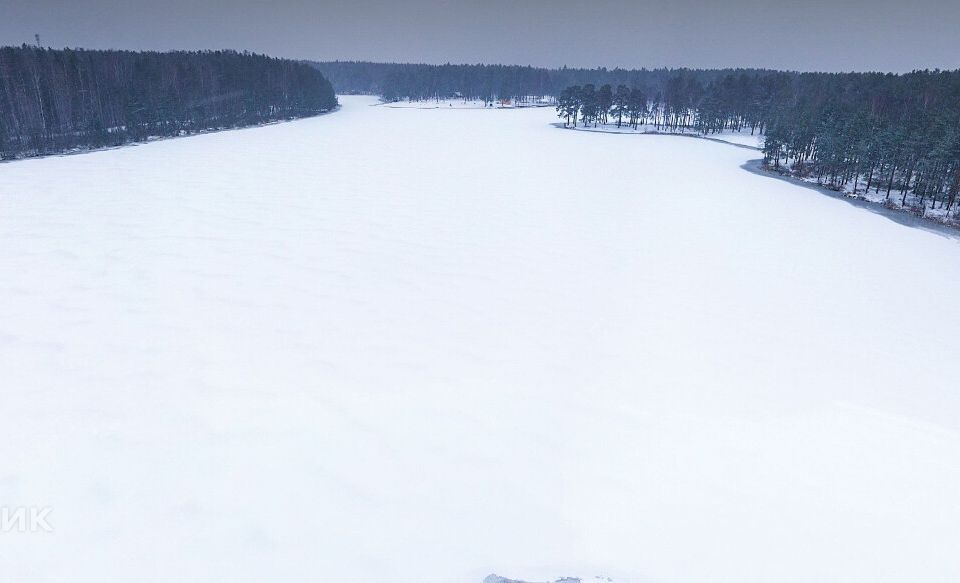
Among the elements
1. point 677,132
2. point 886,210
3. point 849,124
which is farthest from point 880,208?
point 677,132

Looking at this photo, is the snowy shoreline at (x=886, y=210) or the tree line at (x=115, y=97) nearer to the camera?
the snowy shoreline at (x=886, y=210)

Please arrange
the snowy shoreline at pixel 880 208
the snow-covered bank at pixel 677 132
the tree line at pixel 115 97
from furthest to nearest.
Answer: the snow-covered bank at pixel 677 132, the tree line at pixel 115 97, the snowy shoreline at pixel 880 208

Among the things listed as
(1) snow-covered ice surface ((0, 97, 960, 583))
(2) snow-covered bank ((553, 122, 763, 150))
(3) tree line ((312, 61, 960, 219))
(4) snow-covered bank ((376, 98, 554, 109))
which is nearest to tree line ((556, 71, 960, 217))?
(3) tree line ((312, 61, 960, 219))

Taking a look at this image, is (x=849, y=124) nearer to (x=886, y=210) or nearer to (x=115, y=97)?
(x=886, y=210)

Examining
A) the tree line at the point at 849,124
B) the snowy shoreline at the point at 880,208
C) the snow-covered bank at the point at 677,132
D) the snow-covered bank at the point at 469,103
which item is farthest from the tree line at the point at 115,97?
the snowy shoreline at the point at 880,208

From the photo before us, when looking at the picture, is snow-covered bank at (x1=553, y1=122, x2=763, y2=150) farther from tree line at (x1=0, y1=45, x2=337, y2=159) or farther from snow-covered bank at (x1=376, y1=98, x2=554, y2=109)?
snow-covered bank at (x1=376, y1=98, x2=554, y2=109)

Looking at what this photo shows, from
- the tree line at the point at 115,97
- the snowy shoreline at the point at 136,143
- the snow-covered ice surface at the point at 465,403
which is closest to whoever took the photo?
the snow-covered ice surface at the point at 465,403

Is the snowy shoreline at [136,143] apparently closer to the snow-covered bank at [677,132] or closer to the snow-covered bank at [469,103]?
the snow-covered bank at [677,132]
